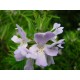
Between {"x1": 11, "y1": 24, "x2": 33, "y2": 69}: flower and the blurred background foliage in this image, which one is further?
the blurred background foliage

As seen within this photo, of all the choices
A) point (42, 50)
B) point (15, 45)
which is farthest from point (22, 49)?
point (15, 45)

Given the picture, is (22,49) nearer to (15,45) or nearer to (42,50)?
(42,50)

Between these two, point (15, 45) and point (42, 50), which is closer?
point (42, 50)

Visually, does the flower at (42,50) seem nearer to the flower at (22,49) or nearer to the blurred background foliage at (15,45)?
the flower at (22,49)

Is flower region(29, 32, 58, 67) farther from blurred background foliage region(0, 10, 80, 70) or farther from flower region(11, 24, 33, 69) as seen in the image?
blurred background foliage region(0, 10, 80, 70)

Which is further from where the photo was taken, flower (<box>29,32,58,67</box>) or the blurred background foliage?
the blurred background foliage

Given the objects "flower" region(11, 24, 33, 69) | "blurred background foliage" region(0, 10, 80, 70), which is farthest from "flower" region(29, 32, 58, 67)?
"blurred background foliage" region(0, 10, 80, 70)

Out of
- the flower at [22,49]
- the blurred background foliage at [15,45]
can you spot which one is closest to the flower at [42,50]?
the flower at [22,49]
